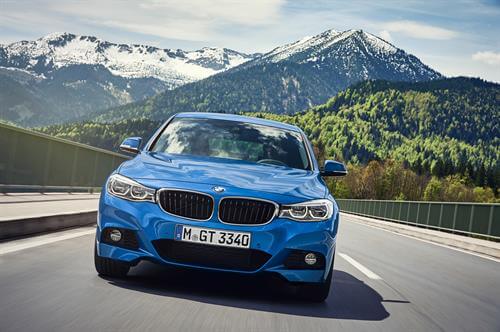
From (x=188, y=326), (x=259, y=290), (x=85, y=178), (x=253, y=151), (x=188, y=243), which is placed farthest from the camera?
(x=85, y=178)

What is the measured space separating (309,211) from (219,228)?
713mm

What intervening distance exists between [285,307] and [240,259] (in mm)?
478

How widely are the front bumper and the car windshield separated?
4.39 feet

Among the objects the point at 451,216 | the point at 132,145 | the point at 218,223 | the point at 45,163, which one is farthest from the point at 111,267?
the point at 451,216

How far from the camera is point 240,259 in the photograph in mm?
5223

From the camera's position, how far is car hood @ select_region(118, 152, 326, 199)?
5430mm

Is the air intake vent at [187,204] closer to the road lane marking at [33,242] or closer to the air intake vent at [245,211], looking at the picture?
the air intake vent at [245,211]

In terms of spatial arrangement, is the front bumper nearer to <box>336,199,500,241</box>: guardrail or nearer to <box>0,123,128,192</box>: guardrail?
<box>0,123,128,192</box>: guardrail

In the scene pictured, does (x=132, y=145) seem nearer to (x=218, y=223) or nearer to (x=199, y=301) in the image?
(x=218, y=223)

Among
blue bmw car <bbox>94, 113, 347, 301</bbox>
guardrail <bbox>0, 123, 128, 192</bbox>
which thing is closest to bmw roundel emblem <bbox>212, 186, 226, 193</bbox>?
→ blue bmw car <bbox>94, 113, 347, 301</bbox>

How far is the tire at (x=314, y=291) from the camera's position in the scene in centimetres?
557

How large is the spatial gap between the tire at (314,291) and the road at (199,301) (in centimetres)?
8

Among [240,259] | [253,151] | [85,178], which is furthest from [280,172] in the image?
[85,178]

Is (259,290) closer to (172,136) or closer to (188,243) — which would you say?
(188,243)
